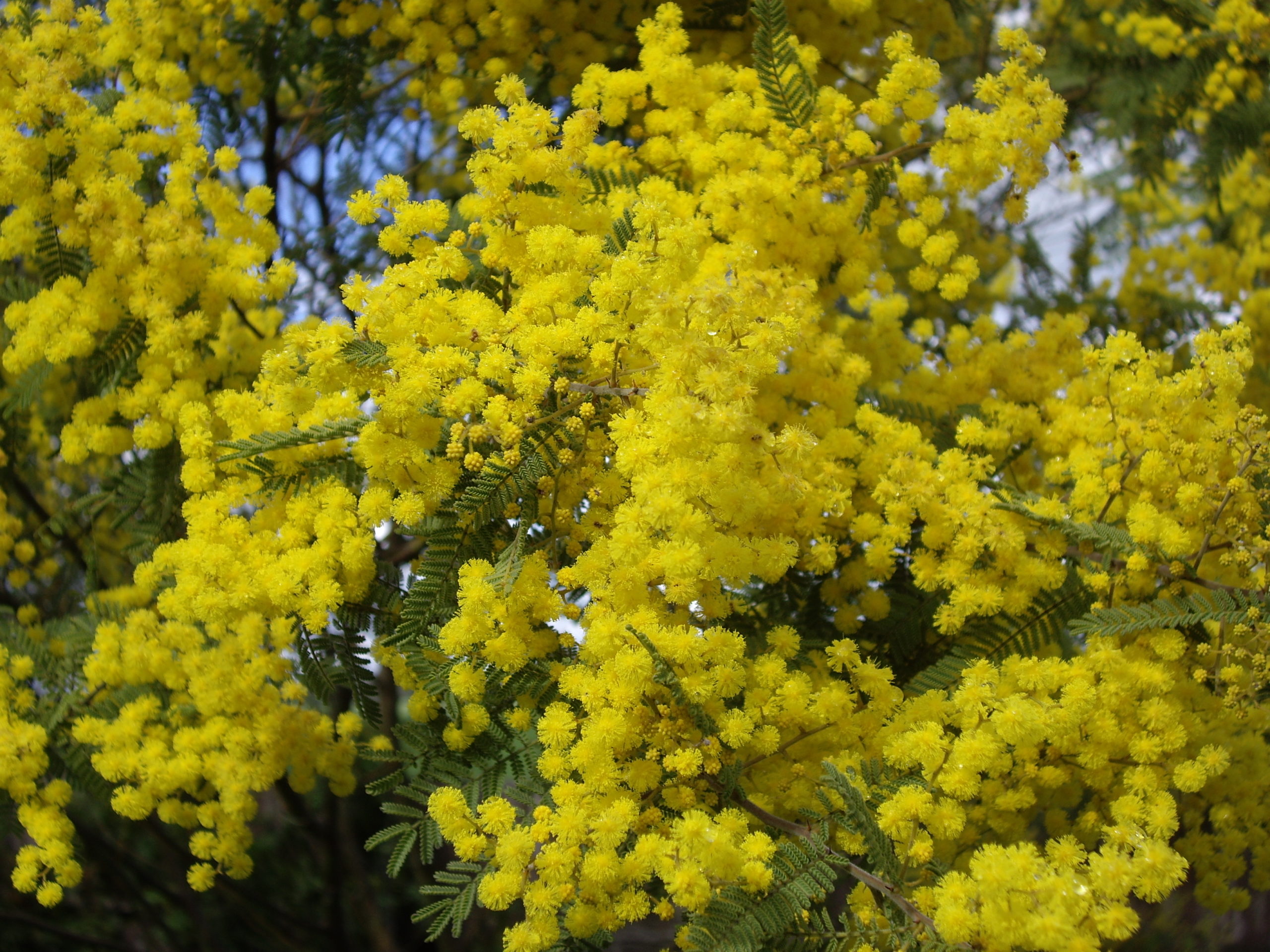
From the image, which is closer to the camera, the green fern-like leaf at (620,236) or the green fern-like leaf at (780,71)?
the green fern-like leaf at (620,236)

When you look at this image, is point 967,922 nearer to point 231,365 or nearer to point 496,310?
point 496,310

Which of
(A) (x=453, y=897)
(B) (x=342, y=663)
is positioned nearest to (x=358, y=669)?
(B) (x=342, y=663)

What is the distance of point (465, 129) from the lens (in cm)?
178

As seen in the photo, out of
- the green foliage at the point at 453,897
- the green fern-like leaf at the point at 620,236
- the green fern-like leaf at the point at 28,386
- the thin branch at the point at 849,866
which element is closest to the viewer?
the thin branch at the point at 849,866

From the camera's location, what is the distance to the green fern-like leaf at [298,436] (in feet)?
5.61

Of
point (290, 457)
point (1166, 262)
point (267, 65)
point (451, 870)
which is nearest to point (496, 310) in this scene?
point (290, 457)

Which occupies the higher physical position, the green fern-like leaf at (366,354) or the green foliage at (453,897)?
the green fern-like leaf at (366,354)

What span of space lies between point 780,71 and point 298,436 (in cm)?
124

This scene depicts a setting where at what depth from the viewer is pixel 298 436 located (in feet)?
5.60

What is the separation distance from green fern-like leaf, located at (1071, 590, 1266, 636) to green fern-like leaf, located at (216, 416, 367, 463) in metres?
1.29

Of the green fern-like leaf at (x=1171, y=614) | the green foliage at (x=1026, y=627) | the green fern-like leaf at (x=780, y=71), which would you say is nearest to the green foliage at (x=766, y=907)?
the green foliage at (x=1026, y=627)

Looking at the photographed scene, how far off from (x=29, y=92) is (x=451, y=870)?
168 cm

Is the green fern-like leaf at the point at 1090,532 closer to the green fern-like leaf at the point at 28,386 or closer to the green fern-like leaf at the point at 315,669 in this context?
the green fern-like leaf at the point at 315,669

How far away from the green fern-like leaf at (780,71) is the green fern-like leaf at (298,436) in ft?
3.58
